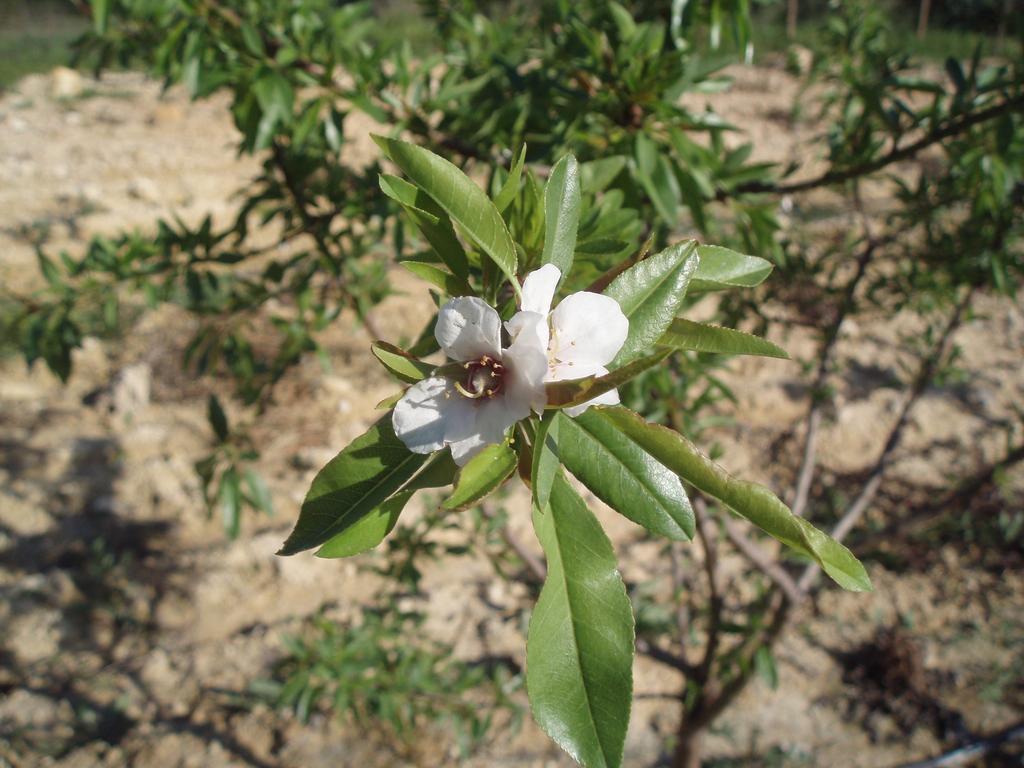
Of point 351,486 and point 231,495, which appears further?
point 231,495

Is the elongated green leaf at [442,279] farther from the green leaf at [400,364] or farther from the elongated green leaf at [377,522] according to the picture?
the elongated green leaf at [377,522]

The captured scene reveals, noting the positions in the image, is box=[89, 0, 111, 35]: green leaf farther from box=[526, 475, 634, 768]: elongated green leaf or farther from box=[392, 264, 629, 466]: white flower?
box=[526, 475, 634, 768]: elongated green leaf

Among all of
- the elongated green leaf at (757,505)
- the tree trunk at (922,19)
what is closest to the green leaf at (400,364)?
the elongated green leaf at (757,505)

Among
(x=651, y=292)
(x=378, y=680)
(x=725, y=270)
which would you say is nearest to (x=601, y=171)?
(x=725, y=270)

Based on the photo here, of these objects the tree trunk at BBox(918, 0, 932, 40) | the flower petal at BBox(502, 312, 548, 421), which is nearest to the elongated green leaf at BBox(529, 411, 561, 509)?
the flower petal at BBox(502, 312, 548, 421)

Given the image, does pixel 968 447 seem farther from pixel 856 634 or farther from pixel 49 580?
pixel 49 580

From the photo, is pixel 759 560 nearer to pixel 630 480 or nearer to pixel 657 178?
pixel 657 178
